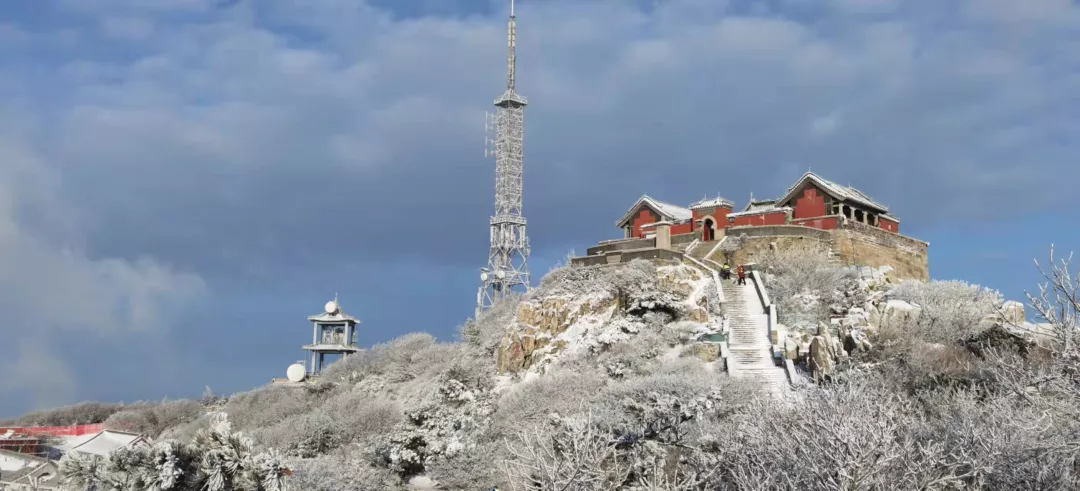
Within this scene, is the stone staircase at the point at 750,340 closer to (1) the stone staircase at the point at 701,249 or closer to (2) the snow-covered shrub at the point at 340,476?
(1) the stone staircase at the point at 701,249

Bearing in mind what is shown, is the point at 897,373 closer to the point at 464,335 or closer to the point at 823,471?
the point at 823,471

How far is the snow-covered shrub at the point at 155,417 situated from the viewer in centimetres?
5416

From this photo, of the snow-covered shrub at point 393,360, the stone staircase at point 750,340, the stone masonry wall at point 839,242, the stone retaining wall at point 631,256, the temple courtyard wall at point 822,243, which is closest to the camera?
the stone staircase at point 750,340

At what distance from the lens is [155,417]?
56719 millimetres

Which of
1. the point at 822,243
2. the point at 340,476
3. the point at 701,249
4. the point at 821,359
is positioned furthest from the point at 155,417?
the point at 821,359

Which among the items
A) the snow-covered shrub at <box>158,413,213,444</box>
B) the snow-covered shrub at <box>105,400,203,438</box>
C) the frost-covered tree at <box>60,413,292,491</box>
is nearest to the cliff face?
the snow-covered shrub at <box>158,413,213,444</box>

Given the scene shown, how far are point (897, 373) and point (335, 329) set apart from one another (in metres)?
43.5

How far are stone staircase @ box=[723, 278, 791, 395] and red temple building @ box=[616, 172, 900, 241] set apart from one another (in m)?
→ 7.79

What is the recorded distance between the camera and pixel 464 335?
162 ft

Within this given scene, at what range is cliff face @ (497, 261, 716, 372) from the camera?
3650cm

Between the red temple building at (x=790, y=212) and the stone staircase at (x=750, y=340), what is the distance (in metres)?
7.79

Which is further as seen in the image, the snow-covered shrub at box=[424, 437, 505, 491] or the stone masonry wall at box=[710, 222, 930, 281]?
the stone masonry wall at box=[710, 222, 930, 281]

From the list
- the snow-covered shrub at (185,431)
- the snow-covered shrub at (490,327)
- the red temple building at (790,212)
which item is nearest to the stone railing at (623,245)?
the red temple building at (790,212)

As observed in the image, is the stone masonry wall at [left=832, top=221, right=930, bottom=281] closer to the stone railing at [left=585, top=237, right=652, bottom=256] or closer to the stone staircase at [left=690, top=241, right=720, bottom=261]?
the stone staircase at [left=690, top=241, right=720, bottom=261]
